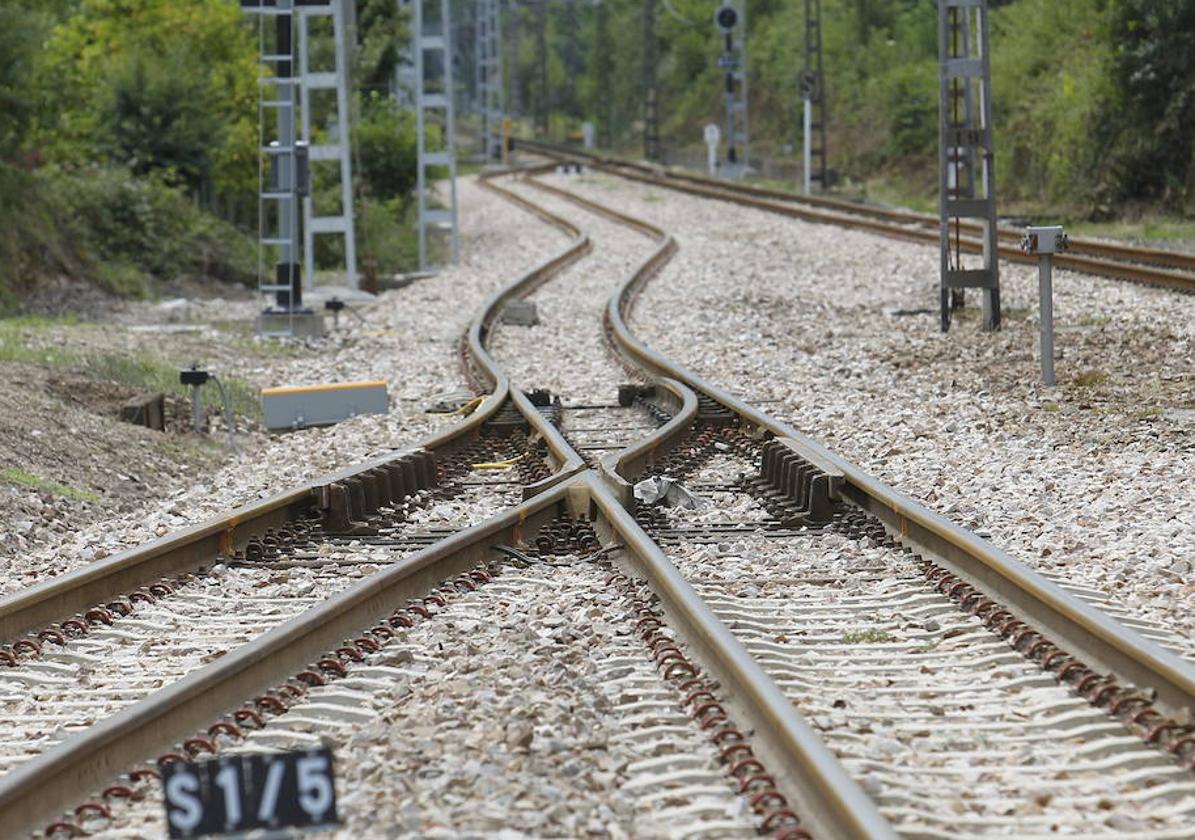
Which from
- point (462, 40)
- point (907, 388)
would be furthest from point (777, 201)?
point (462, 40)

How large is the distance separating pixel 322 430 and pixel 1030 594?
7253mm

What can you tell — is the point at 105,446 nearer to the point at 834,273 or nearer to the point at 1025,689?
the point at 1025,689

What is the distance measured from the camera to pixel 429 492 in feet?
32.8

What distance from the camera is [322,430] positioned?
12.9 metres

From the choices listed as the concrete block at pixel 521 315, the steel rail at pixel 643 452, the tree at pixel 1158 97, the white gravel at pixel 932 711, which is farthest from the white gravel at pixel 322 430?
the tree at pixel 1158 97

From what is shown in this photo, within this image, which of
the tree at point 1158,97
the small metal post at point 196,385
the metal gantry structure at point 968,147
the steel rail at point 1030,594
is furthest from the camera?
Result: the tree at point 1158,97

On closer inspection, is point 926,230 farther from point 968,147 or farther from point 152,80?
point 968,147

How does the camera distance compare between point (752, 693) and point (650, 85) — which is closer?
point (752, 693)

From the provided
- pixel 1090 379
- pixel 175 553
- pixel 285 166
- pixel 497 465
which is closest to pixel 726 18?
pixel 285 166

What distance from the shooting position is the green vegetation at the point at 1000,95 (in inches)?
1369

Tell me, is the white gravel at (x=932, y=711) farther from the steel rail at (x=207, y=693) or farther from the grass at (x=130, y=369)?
the grass at (x=130, y=369)

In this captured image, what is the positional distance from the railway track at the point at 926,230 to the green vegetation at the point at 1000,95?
293 cm

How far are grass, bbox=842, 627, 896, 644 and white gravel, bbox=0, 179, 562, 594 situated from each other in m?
3.52

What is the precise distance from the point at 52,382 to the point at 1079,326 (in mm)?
8691
